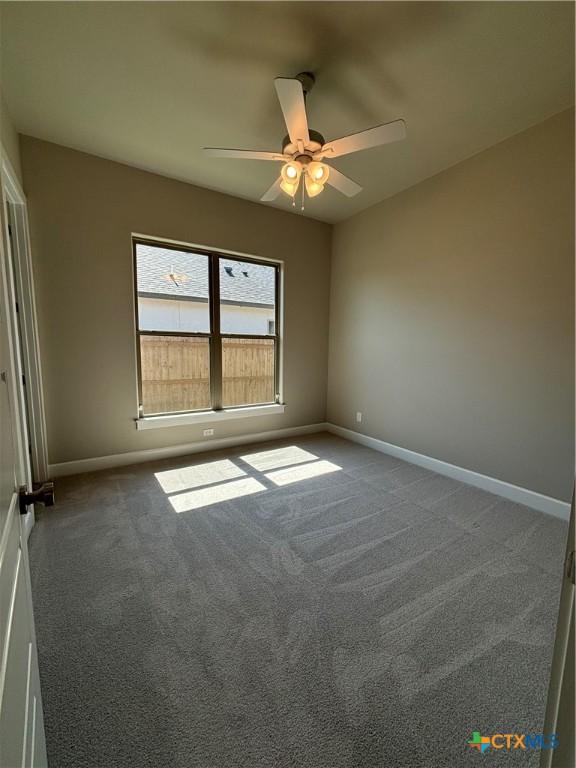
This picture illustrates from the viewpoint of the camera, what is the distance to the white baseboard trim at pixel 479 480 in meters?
2.46

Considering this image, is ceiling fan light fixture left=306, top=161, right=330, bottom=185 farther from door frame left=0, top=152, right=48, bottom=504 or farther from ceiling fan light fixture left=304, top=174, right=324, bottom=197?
door frame left=0, top=152, right=48, bottom=504

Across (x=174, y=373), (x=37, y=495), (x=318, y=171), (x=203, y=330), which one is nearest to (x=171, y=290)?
(x=203, y=330)

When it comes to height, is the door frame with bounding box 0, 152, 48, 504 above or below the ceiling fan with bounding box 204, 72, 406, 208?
below

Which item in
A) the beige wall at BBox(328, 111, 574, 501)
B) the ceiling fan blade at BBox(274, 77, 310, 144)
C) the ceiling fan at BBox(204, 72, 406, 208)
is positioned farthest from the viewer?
the beige wall at BBox(328, 111, 574, 501)

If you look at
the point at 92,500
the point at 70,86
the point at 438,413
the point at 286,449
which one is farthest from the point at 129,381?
the point at 438,413

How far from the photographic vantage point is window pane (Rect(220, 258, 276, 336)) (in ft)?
12.5

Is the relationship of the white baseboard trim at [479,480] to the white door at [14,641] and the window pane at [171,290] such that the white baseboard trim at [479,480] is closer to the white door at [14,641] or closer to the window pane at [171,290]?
the window pane at [171,290]

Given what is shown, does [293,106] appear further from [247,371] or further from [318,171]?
[247,371]

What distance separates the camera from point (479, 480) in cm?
289

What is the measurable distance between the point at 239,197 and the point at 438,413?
331 cm

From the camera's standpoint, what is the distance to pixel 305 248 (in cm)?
423

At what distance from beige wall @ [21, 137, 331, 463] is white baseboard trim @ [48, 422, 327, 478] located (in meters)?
0.07

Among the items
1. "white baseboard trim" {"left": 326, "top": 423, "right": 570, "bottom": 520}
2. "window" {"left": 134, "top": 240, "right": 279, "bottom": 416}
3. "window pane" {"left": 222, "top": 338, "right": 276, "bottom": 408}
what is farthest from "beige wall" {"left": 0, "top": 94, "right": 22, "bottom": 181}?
"white baseboard trim" {"left": 326, "top": 423, "right": 570, "bottom": 520}

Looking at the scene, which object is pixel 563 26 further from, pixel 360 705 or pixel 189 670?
pixel 189 670
